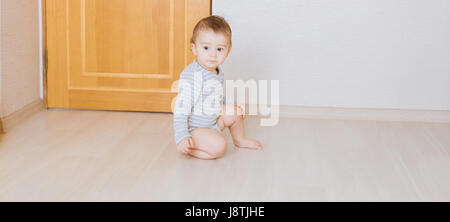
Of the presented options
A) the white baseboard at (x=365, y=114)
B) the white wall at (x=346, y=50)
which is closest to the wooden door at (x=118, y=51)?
the white wall at (x=346, y=50)

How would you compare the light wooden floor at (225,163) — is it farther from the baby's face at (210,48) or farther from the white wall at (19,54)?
the baby's face at (210,48)

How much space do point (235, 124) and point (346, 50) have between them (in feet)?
2.78

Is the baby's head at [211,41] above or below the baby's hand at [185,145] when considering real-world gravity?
above

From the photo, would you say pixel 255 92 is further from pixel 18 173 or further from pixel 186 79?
pixel 18 173

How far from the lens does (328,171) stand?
6.50 feet

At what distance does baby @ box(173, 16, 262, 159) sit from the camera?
2033 millimetres

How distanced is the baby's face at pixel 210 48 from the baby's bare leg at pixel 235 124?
21cm

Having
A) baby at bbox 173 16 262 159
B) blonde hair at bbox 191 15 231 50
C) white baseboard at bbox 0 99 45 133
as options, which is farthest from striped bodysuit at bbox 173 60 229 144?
white baseboard at bbox 0 99 45 133

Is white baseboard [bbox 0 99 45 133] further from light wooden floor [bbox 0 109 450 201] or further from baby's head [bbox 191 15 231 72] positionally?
baby's head [bbox 191 15 231 72]

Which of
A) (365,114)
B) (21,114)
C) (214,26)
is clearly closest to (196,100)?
(214,26)

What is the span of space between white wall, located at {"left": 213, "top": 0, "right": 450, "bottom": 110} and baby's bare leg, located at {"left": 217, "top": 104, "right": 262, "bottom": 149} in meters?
0.63

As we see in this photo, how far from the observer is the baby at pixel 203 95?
6.67 ft

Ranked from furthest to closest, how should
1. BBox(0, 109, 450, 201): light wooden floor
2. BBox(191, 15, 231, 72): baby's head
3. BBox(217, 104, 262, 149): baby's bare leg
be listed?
BBox(217, 104, 262, 149): baby's bare leg → BBox(191, 15, 231, 72): baby's head → BBox(0, 109, 450, 201): light wooden floor

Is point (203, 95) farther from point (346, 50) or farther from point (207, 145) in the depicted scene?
point (346, 50)
